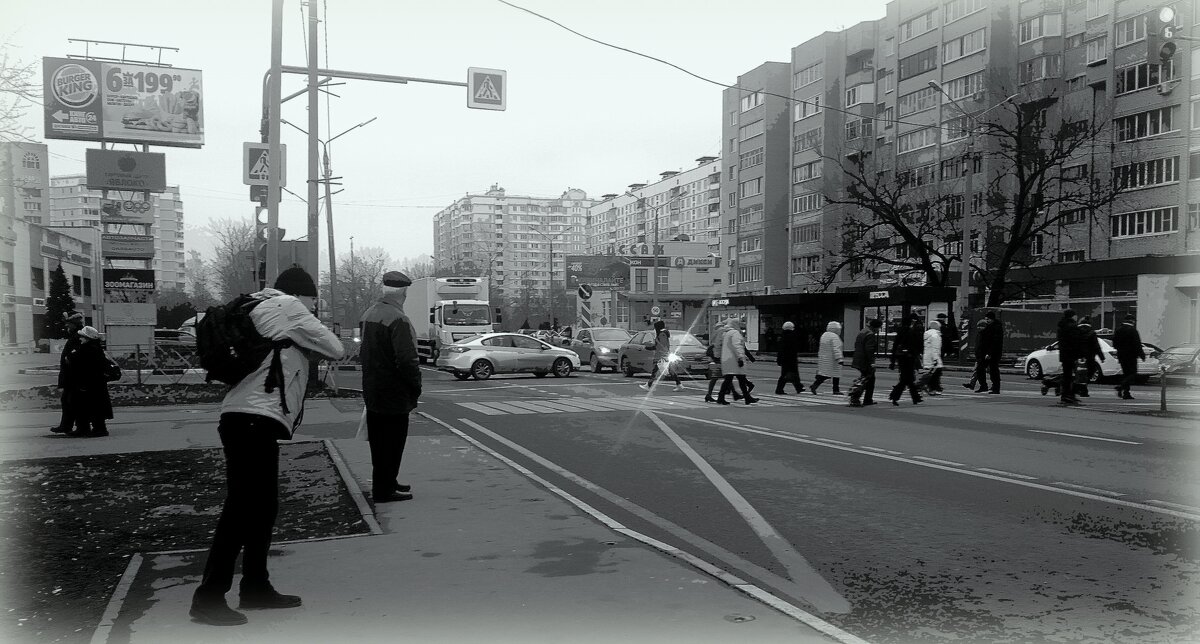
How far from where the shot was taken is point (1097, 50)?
4525 cm

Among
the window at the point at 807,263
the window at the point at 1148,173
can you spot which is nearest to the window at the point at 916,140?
the window at the point at 807,263

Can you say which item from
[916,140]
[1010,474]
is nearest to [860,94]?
[916,140]

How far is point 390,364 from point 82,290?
249 ft

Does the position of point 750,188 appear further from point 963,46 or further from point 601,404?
point 601,404

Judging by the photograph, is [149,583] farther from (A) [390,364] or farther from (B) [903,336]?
(B) [903,336]

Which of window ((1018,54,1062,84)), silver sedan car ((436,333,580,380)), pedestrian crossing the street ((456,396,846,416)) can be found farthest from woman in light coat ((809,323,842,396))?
window ((1018,54,1062,84))

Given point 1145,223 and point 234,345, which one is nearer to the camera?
point 234,345

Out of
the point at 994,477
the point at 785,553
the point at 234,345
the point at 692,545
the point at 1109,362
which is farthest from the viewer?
the point at 1109,362

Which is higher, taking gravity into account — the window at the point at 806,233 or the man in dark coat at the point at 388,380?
the window at the point at 806,233

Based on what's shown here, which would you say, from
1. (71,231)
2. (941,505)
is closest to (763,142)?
(71,231)

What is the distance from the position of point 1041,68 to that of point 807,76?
2306cm

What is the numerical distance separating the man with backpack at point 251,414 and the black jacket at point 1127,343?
18535 mm

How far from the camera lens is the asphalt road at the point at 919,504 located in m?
4.59

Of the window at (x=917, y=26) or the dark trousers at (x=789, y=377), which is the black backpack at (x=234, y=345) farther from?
the window at (x=917, y=26)
